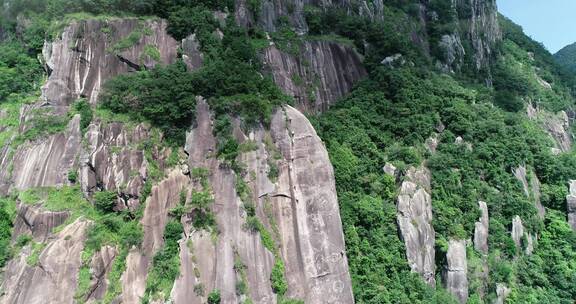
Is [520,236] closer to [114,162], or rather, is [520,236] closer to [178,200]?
[178,200]

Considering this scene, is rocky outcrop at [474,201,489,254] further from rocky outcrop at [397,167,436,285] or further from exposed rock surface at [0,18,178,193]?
exposed rock surface at [0,18,178,193]

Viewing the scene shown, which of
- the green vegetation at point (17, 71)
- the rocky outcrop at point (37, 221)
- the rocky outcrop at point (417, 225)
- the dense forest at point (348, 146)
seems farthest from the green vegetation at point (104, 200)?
the rocky outcrop at point (417, 225)

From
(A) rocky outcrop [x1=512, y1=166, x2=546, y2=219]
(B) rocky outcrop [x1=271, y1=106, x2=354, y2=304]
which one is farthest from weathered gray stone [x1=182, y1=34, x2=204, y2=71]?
(A) rocky outcrop [x1=512, y1=166, x2=546, y2=219]

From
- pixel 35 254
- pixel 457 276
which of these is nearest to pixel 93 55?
pixel 35 254

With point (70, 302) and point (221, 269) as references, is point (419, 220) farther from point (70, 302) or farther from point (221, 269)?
point (70, 302)

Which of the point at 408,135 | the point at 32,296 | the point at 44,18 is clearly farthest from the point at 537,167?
the point at 44,18

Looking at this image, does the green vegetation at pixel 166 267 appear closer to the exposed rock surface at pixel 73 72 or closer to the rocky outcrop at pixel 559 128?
the exposed rock surface at pixel 73 72
